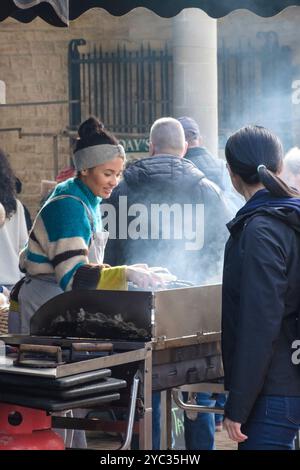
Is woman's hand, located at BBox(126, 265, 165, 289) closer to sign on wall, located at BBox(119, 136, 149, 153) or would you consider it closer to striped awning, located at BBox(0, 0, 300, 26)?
A: striped awning, located at BBox(0, 0, 300, 26)

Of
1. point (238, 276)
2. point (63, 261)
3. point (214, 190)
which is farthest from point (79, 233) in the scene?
point (214, 190)

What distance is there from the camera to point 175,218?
19.8ft

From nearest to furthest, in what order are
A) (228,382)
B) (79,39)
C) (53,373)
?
(53,373), (228,382), (79,39)

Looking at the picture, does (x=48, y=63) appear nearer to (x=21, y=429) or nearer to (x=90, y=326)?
(x=90, y=326)

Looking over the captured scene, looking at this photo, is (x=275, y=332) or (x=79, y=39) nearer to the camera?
(x=275, y=332)

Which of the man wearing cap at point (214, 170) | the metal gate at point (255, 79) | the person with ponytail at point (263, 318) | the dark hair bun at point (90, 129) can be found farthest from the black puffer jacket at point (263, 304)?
the metal gate at point (255, 79)

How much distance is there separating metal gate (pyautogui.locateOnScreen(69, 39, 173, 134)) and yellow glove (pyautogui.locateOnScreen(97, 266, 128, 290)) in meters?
8.94

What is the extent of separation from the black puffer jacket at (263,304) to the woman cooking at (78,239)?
26.1 inches

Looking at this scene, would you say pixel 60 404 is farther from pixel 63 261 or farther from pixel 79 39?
pixel 79 39

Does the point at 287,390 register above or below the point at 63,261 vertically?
below

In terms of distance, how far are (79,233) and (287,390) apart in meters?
1.19

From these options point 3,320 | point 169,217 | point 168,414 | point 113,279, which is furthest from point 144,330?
point 169,217

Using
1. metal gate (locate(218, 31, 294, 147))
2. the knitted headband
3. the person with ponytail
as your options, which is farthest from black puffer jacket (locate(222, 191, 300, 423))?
metal gate (locate(218, 31, 294, 147))

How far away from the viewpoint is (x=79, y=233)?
4.61m
